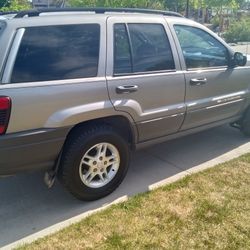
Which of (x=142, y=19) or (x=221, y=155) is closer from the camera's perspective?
(x=142, y=19)

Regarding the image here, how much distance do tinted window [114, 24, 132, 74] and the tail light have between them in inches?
42.2

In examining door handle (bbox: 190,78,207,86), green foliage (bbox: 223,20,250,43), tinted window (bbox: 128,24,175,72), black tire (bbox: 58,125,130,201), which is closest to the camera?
black tire (bbox: 58,125,130,201)

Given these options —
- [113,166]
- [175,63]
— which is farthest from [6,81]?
[175,63]

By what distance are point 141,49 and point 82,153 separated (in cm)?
123

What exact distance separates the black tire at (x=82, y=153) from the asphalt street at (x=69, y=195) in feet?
0.44

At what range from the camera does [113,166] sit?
138 inches

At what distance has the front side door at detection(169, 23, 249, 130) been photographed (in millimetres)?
3918

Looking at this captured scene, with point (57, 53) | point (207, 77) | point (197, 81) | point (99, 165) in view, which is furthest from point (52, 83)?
point (207, 77)

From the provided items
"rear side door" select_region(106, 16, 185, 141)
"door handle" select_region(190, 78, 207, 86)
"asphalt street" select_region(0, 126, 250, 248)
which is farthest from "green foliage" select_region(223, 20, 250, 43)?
"rear side door" select_region(106, 16, 185, 141)

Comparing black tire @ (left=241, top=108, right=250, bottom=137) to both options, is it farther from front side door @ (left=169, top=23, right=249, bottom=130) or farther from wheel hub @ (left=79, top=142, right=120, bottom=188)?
wheel hub @ (left=79, top=142, right=120, bottom=188)

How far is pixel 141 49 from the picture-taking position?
346cm

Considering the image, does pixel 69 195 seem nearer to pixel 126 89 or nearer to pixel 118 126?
pixel 118 126

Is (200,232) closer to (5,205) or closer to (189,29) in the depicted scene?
(5,205)

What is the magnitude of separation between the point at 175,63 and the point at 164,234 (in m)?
1.85
